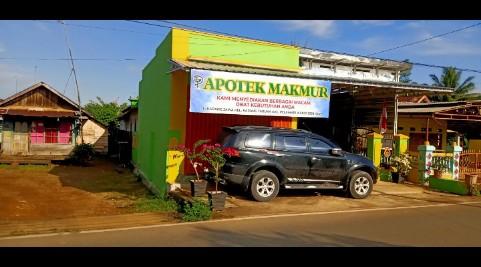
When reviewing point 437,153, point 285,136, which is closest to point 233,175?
point 285,136

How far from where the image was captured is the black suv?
9320 millimetres

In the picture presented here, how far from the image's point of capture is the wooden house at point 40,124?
22828mm

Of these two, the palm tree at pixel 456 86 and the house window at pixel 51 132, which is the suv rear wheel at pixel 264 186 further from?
the palm tree at pixel 456 86

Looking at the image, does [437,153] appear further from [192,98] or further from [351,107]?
[192,98]

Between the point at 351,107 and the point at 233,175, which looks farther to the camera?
the point at 351,107

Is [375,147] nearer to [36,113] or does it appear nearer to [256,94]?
[256,94]

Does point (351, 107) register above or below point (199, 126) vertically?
above

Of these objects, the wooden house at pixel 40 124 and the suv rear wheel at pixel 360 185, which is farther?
the wooden house at pixel 40 124

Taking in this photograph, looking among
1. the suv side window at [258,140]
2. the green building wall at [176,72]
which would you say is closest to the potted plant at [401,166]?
the green building wall at [176,72]

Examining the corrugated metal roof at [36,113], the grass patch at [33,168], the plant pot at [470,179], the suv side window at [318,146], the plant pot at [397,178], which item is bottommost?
the grass patch at [33,168]

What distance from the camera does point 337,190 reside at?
1110cm

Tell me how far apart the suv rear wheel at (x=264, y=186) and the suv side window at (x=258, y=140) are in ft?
2.16
